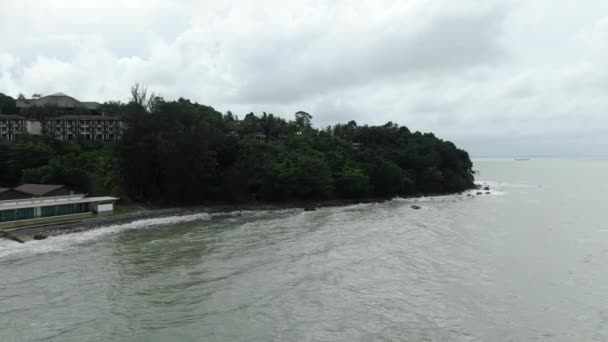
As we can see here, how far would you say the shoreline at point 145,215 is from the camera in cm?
2539

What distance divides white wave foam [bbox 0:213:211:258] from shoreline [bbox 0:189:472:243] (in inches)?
23.2

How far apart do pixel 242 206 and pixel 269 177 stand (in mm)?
5217

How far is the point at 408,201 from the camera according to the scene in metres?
54.2

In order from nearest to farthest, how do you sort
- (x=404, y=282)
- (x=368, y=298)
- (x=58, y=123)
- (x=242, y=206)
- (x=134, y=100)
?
(x=368, y=298) < (x=404, y=282) < (x=134, y=100) < (x=242, y=206) < (x=58, y=123)

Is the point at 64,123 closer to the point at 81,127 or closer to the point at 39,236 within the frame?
the point at 81,127

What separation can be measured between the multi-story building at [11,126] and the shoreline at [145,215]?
41.6 metres

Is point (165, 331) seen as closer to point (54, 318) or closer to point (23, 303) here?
point (54, 318)

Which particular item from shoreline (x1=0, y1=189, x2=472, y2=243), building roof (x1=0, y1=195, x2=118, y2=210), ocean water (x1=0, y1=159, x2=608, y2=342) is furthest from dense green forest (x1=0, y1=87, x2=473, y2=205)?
ocean water (x1=0, y1=159, x2=608, y2=342)

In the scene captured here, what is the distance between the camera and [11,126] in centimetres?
6231

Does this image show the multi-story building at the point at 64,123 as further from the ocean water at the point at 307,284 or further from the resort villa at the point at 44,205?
the ocean water at the point at 307,284

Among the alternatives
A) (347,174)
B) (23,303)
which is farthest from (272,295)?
(347,174)

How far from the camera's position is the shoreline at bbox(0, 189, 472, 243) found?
83.3 feet

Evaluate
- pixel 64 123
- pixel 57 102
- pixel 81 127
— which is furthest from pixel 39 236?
pixel 57 102

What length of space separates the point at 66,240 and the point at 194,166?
16.6 meters
